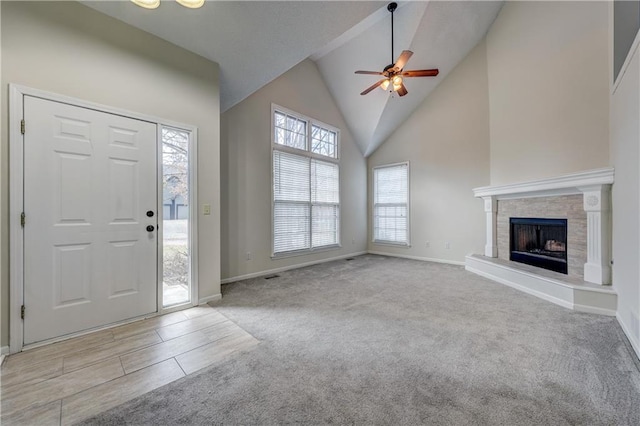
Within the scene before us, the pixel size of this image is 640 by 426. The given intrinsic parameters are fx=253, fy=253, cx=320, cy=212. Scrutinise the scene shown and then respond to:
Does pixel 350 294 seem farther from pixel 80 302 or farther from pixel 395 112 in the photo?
pixel 395 112

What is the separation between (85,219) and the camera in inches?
89.2

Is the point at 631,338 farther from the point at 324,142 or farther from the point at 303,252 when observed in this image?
the point at 324,142

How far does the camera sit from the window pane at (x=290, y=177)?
15.4ft

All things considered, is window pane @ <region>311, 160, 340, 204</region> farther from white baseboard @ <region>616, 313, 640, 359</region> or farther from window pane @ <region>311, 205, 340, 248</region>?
white baseboard @ <region>616, 313, 640, 359</region>

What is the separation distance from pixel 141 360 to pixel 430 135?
594 cm

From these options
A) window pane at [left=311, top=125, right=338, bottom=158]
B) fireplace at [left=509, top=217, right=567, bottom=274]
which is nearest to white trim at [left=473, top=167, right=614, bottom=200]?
fireplace at [left=509, top=217, right=567, bottom=274]

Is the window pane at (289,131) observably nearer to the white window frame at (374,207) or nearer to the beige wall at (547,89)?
the white window frame at (374,207)

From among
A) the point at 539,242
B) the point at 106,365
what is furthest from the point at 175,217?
the point at 539,242

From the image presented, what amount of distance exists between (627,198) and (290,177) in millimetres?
4320

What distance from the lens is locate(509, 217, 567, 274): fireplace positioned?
140 inches

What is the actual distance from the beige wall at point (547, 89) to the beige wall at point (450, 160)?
279mm

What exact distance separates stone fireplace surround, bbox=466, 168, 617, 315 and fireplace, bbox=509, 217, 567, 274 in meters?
0.13

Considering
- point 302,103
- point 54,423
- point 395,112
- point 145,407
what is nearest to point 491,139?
point 395,112

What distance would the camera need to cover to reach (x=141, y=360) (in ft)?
6.21
